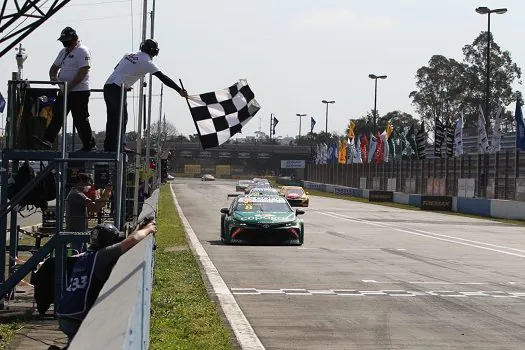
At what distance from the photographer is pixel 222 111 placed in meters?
9.75

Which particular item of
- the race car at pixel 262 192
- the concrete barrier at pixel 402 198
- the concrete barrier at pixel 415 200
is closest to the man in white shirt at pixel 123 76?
the race car at pixel 262 192

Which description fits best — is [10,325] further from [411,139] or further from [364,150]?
[364,150]

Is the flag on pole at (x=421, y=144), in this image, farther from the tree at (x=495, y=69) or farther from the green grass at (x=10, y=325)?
the green grass at (x=10, y=325)

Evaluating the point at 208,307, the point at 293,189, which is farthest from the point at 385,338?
the point at 293,189

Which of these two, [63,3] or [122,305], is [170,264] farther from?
[122,305]

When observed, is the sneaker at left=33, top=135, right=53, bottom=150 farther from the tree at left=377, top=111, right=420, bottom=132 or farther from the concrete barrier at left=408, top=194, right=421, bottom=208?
the tree at left=377, top=111, right=420, bottom=132

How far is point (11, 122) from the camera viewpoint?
1098 cm

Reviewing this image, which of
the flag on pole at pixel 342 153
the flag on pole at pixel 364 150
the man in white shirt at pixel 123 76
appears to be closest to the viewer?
the man in white shirt at pixel 123 76

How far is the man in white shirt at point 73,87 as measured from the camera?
11133 mm

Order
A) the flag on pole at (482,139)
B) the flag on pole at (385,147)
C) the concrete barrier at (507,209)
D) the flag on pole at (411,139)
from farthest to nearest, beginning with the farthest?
the flag on pole at (385,147)
the flag on pole at (411,139)
the flag on pole at (482,139)
the concrete barrier at (507,209)

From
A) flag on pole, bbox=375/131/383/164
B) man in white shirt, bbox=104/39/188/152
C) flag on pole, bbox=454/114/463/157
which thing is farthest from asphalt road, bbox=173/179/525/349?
flag on pole, bbox=375/131/383/164

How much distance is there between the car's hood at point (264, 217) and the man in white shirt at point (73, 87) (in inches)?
458

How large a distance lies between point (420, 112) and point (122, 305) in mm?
115079

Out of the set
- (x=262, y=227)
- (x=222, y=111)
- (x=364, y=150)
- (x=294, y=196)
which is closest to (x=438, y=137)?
(x=294, y=196)
